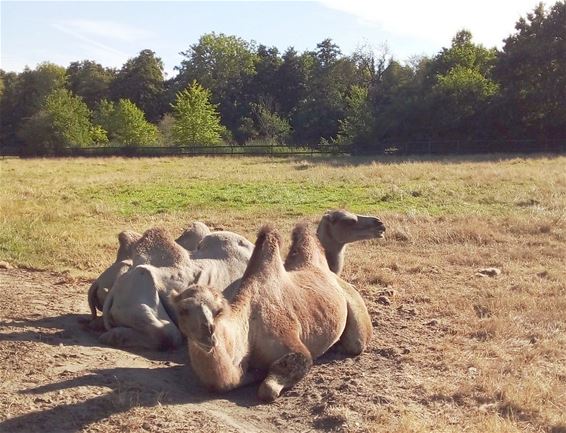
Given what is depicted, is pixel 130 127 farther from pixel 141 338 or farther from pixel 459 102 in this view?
pixel 141 338

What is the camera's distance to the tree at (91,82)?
82312 mm

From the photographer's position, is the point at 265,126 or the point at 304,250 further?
the point at 265,126

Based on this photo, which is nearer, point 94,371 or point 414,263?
point 94,371

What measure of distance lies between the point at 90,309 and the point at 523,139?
44.6 metres

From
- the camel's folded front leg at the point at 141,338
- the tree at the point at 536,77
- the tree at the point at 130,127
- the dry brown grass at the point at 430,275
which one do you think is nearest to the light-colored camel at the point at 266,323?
the dry brown grass at the point at 430,275

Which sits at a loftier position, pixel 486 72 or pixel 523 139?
pixel 486 72

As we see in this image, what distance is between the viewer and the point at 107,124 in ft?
242

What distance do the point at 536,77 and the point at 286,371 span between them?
157 ft

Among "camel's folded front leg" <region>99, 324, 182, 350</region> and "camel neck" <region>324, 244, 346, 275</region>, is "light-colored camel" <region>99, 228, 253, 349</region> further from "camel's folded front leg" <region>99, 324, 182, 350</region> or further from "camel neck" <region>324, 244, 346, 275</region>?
"camel neck" <region>324, 244, 346, 275</region>

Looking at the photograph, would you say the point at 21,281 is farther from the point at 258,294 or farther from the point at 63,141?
the point at 63,141

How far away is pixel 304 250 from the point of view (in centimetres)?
773

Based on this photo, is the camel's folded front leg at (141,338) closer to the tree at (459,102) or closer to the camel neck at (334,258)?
the camel neck at (334,258)

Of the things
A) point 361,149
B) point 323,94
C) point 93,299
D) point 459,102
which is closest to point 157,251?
point 93,299

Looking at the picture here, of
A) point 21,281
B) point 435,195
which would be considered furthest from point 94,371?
→ point 435,195
